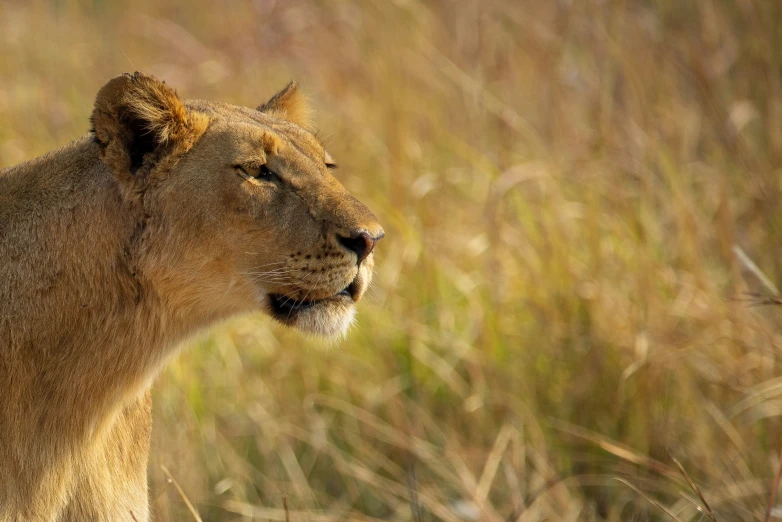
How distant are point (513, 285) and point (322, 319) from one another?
264cm

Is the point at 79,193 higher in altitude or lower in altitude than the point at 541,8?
higher

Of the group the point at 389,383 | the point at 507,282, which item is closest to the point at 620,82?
the point at 507,282

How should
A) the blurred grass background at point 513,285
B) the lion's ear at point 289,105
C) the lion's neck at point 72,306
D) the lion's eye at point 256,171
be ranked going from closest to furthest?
the lion's neck at point 72,306 < the lion's eye at point 256,171 < the lion's ear at point 289,105 < the blurred grass background at point 513,285

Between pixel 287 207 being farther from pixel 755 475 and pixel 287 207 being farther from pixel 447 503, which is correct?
pixel 755 475

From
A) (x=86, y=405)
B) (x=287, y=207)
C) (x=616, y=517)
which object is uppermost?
(x=287, y=207)

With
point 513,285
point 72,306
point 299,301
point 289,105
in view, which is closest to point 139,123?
point 72,306

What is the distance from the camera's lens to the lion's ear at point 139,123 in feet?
9.30

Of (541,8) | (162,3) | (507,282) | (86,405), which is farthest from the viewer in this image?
(162,3)

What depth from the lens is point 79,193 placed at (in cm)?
290

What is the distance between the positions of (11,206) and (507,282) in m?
3.05

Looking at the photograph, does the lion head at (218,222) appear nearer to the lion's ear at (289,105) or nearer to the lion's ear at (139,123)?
the lion's ear at (139,123)

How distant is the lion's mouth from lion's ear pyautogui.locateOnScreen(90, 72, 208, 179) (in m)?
0.52

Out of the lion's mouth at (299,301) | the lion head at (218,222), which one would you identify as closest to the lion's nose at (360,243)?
the lion head at (218,222)

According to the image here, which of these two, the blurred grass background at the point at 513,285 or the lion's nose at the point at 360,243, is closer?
A: the lion's nose at the point at 360,243
